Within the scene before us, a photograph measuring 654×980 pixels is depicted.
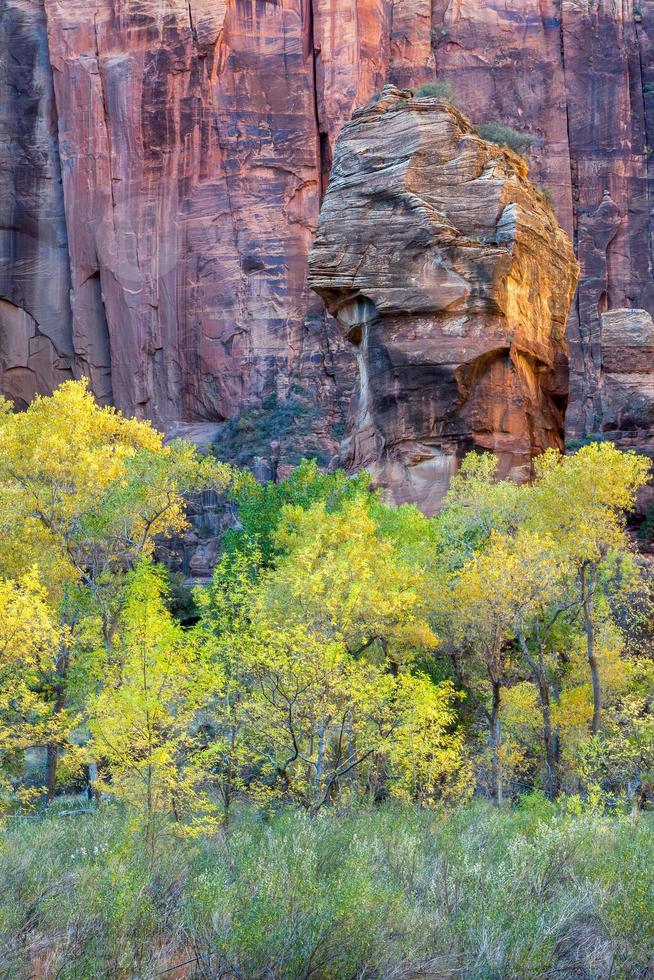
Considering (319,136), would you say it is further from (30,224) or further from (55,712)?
(55,712)

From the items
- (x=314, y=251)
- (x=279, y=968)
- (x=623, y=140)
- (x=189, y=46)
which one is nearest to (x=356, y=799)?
(x=279, y=968)

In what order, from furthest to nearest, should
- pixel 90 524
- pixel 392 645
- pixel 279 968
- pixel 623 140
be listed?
1. pixel 623 140
2. pixel 90 524
3. pixel 392 645
4. pixel 279 968

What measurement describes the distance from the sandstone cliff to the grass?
147 feet

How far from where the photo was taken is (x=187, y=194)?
5897 centimetres

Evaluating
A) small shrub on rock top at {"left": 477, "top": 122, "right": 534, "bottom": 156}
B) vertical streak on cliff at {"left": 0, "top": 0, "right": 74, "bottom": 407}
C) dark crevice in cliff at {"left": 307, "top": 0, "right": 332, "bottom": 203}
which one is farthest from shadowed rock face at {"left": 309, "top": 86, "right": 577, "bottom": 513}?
vertical streak on cliff at {"left": 0, "top": 0, "right": 74, "bottom": 407}

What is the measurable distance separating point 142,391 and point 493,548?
41716mm

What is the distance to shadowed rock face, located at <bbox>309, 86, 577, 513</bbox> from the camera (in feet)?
112

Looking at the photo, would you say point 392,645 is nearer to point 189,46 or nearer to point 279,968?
point 279,968

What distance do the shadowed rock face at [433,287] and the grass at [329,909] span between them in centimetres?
2276

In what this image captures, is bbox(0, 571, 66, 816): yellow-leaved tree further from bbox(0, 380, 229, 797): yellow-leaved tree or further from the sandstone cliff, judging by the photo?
the sandstone cliff

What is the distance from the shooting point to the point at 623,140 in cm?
6488

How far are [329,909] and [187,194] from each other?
5393 cm

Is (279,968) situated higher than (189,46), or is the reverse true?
(189,46)

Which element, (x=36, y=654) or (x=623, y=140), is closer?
(x=36, y=654)
